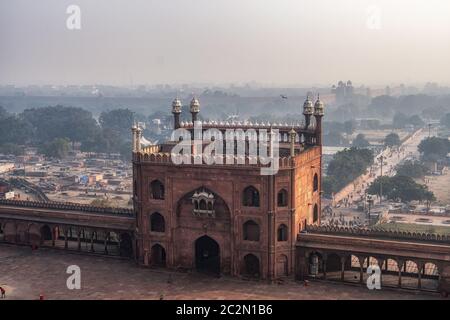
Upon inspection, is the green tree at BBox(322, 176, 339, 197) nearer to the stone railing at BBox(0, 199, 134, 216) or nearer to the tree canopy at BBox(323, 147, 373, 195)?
the tree canopy at BBox(323, 147, 373, 195)

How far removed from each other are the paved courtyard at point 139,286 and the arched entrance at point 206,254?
3.92 ft

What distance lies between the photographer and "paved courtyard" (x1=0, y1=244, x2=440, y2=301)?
1478 inches

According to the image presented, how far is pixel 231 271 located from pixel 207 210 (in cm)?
418

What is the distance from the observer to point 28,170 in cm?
11650

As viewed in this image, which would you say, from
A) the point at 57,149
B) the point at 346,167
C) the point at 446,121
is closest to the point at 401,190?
the point at 346,167

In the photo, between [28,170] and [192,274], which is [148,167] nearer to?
[192,274]

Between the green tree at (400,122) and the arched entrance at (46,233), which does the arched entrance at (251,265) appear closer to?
the arched entrance at (46,233)

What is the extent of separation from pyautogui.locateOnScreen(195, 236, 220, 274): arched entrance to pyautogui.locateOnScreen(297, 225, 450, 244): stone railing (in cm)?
586

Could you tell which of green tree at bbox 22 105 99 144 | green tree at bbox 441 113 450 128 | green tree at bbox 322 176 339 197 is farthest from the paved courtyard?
green tree at bbox 441 113 450 128

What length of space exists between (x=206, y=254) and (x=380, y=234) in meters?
11.5

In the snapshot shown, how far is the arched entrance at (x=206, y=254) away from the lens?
1646 inches

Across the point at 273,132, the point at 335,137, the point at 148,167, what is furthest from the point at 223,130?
the point at 335,137

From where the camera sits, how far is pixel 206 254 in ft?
140

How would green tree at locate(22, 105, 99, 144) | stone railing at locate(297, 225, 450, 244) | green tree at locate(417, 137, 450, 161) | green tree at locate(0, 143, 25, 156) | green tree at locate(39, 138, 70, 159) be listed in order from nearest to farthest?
stone railing at locate(297, 225, 450, 244)
green tree at locate(417, 137, 450, 161)
green tree at locate(39, 138, 70, 159)
green tree at locate(0, 143, 25, 156)
green tree at locate(22, 105, 99, 144)
